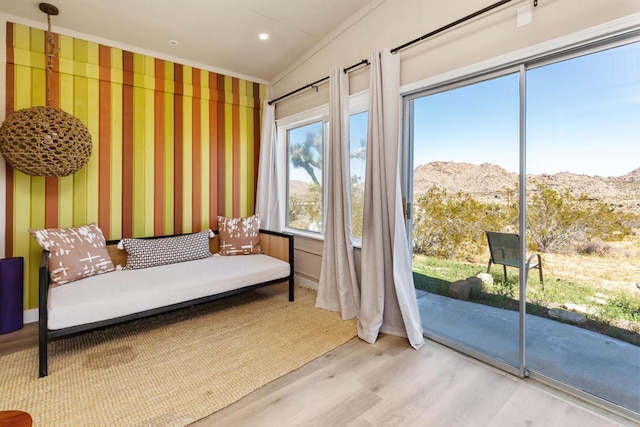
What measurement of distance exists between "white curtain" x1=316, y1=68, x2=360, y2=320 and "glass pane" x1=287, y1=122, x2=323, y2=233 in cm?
69

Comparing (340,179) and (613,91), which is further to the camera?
(340,179)

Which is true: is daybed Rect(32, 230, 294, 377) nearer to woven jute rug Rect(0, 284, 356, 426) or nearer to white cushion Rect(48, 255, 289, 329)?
white cushion Rect(48, 255, 289, 329)

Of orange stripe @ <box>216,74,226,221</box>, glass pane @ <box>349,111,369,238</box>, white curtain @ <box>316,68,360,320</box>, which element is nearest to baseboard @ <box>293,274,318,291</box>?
white curtain @ <box>316,68,360,320</box>

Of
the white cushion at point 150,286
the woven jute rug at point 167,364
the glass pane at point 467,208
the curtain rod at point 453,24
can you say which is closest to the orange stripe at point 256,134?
the white cushion at point 150,286

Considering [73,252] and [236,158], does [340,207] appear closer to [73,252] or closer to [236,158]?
[236,158]

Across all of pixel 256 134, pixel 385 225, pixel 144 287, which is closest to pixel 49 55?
pixel 256 134

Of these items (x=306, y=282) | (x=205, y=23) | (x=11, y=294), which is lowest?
(x=306, y=282)

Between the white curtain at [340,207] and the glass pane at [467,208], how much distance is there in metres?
0.60

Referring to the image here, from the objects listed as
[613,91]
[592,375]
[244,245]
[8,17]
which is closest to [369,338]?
[592,375]

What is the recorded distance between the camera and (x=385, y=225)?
2.46 m

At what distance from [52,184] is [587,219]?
407 centimetres

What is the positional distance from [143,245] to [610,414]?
354 cm

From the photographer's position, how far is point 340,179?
2.83 m

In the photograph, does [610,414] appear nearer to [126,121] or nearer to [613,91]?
[613,91]
